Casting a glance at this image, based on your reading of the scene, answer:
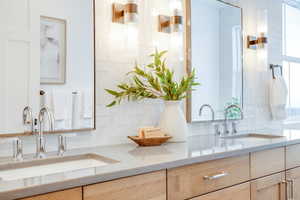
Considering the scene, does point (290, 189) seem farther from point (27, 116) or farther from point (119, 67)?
point (27, 116)

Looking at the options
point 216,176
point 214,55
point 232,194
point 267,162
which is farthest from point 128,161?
point 214,55

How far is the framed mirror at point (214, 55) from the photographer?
2180 millimetres

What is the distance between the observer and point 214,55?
2.33 m

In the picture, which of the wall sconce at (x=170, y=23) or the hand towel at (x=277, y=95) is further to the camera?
the hand towel at (x=277, y=95)

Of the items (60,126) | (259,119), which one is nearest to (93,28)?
(60,126)

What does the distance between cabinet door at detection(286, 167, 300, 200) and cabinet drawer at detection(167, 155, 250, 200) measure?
1.50ft

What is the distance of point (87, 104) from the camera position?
1622 millimetres

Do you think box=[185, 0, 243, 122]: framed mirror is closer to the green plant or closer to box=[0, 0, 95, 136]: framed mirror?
the green plant

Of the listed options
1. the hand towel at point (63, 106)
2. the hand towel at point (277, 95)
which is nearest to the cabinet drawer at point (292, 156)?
the hand towel at point (277, 95)

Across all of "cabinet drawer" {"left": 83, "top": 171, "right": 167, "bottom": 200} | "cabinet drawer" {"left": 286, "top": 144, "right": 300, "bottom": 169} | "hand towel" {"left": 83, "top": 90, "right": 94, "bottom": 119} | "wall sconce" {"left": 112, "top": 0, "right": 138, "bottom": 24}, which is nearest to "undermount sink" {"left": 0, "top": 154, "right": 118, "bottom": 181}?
"cabinet drawer" {"left": 83, "top": 171, "right": 167, "bottom": 200}

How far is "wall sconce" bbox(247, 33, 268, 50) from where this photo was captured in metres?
2.68

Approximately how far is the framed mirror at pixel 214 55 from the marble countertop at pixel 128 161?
1.82ft

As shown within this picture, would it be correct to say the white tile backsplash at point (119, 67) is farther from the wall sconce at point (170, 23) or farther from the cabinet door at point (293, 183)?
the cabinet door at point (293, 183)

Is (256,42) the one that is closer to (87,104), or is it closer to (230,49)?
(230,49)
